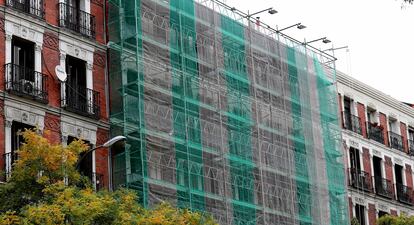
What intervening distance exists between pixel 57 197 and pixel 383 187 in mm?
26755

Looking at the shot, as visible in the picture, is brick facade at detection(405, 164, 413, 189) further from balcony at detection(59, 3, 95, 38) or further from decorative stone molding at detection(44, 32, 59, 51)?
decorative stone molding at detection(44, 32, 59, 51)

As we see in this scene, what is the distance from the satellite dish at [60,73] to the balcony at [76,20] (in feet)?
5.93

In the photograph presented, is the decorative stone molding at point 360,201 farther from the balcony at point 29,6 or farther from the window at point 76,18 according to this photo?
the balcony at point 29,6

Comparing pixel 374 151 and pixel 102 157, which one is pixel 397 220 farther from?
pixel 102 157

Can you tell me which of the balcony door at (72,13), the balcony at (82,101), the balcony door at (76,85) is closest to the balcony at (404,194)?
the balcony at (82,101)

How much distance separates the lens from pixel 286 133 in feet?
149

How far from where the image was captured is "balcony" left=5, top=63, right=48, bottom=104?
33.8 metres

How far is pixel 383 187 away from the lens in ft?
171

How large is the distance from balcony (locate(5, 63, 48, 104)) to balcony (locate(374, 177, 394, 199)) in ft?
73.1

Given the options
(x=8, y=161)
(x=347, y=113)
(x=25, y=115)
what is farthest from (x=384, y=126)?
(x=8, y=161)

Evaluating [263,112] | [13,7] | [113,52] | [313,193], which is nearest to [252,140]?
[263,112]

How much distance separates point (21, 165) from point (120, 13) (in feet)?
34.2

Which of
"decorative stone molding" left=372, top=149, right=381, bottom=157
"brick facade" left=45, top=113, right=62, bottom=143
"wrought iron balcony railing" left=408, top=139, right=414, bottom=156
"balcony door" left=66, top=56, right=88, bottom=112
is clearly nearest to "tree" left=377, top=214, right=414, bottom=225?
"decorative stone molding" left=372, top=149, right=381, bottom=157

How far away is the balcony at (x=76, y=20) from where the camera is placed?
120ft
